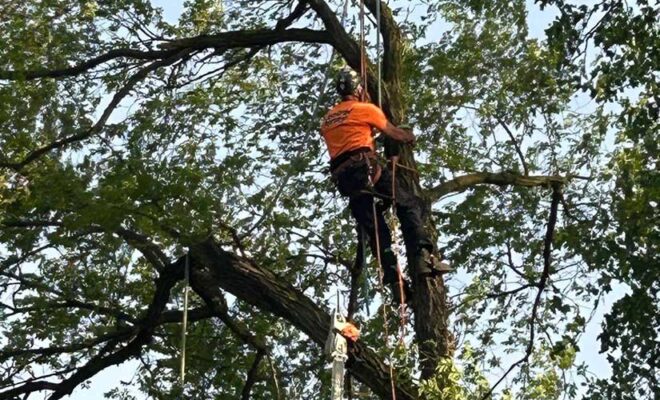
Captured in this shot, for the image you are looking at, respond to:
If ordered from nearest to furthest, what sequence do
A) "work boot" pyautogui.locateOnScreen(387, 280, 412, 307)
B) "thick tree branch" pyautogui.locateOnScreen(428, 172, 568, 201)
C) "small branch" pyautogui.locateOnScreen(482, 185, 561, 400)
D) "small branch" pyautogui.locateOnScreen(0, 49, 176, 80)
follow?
"small branch" pyautogui.locateOnScreen(482, 185, 561, 400), "work boot" pyautogui.locateOnScreen(387, 280, 412, 307), "thick tree branch" pyautogui.locateOnScreen(428, 172, 568, 201), "small branch" pyautogui.locateOnScreen(0, 49, 176, 80)

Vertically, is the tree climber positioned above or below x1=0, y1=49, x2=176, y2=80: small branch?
below

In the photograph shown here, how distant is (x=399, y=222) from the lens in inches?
389

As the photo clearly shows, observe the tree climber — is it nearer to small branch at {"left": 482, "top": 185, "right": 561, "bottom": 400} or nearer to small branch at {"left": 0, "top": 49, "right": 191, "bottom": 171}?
small branch at {"left": 482, "top": 185, "right": 561, "bottom": 400}

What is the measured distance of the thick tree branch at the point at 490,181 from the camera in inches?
420

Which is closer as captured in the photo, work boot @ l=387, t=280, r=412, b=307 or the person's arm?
the person's arm

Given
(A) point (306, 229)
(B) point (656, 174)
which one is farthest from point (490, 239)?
(B) point (656, 174)

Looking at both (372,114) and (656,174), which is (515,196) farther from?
(372,114)

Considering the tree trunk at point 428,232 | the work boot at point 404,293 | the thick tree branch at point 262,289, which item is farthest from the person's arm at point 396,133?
the thick tree branch at point 262,289

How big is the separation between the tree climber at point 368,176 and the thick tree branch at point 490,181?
0.82m

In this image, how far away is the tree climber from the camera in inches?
374

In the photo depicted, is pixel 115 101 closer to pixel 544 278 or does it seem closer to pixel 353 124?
pixel 353 124

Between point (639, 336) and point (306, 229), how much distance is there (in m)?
3.49

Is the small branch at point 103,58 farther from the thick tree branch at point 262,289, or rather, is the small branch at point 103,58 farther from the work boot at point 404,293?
the work boot at point 404,293

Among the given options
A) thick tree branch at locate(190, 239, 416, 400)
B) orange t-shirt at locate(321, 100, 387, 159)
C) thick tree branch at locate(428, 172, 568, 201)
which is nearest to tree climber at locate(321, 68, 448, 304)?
orange t-shirt at locate(321, 100, 387, 159)
